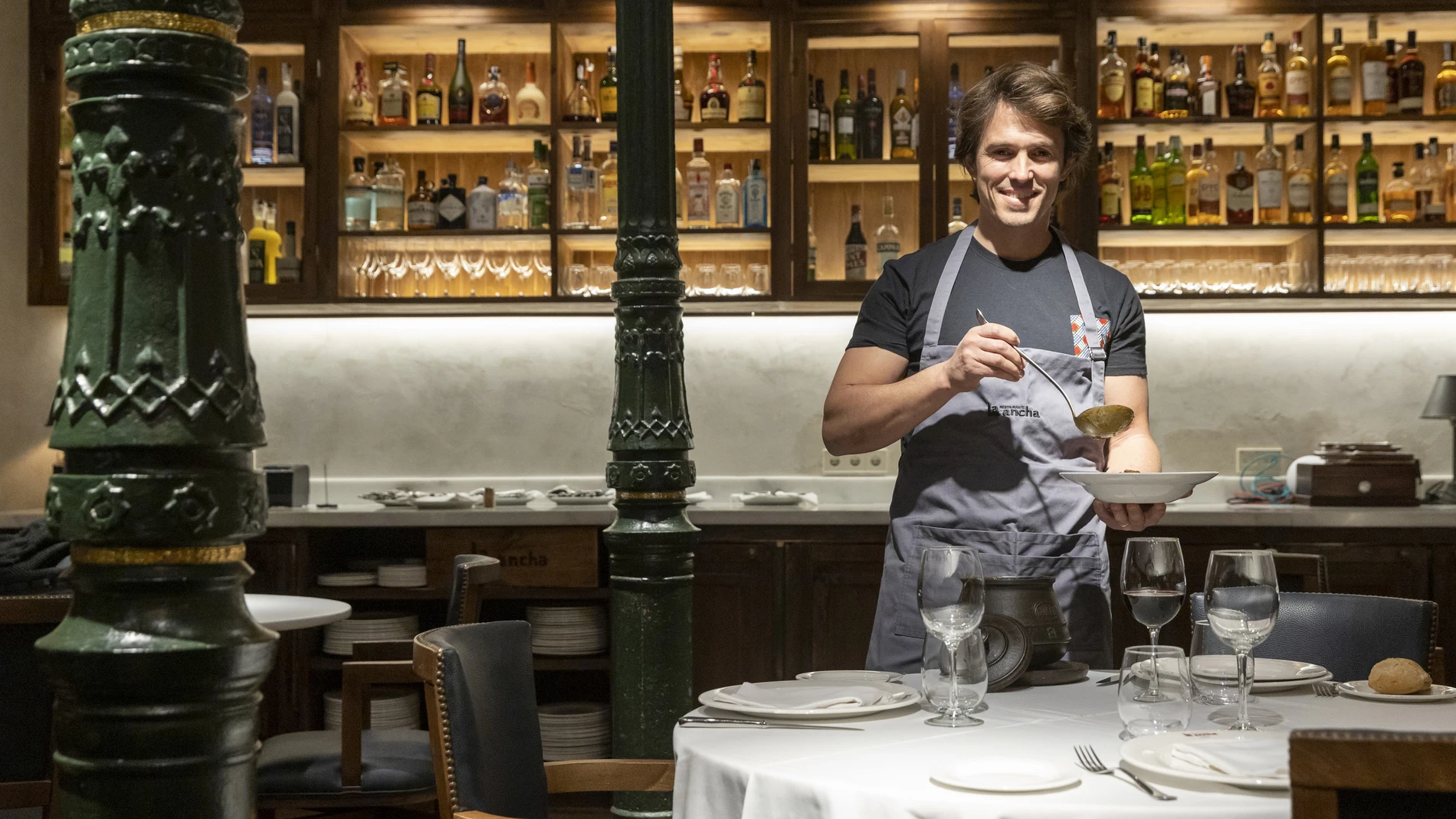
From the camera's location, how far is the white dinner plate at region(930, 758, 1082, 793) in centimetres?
117

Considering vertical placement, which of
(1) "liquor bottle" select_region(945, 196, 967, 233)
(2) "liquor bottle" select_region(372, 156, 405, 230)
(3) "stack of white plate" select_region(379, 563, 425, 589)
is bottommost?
(3) "stack of white plate" select_region(379, 563, 425, 589)

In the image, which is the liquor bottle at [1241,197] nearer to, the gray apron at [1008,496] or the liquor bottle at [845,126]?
the liquor bottle at [845,126]

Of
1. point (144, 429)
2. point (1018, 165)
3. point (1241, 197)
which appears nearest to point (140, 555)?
point (144, 429)

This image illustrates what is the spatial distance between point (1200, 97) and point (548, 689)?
297cm

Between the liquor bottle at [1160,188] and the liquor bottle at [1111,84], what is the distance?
21 cm

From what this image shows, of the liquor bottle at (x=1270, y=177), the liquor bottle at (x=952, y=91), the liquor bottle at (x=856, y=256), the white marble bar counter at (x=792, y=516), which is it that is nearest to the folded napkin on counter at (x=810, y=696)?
the white marble bar counter at (x=792, y=516)

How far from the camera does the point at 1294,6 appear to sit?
14.3 feet

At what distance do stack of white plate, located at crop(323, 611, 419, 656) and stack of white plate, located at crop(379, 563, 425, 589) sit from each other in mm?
103

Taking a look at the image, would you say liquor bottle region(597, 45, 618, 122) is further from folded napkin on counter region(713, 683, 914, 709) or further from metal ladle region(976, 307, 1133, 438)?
folded napkin on counter region(713, 683, 914, 709)

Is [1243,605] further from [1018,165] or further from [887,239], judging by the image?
[887,239]

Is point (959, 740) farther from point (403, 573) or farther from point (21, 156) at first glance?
point (21, 156)

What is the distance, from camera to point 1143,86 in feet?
14.6

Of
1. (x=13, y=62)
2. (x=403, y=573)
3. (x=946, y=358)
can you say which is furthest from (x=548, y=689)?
(x=13, y=62)

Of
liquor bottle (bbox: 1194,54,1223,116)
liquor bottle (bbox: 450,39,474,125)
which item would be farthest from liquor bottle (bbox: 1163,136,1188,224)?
liquor bottle (bbox: 450,39,474,125)
